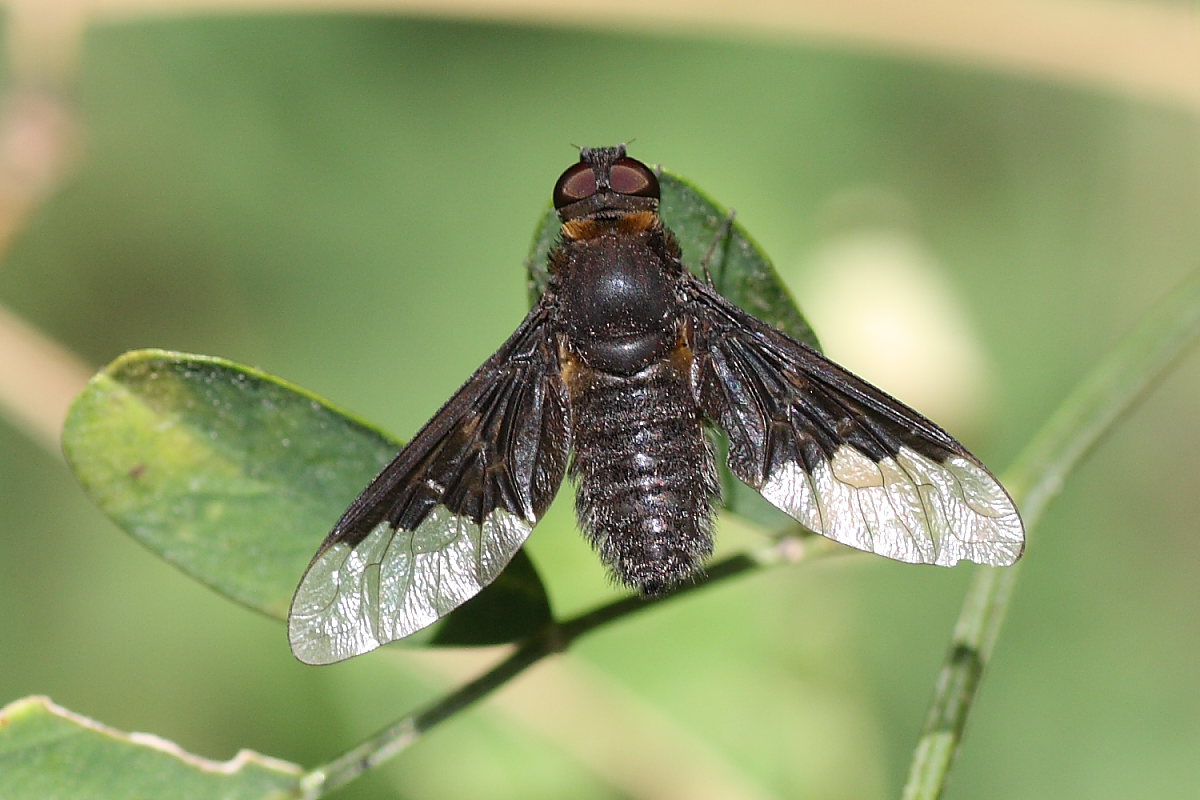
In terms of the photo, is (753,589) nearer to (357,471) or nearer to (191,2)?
(357,471)

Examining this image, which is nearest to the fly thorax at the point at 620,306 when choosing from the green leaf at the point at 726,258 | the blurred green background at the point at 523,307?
the green leaf at the point at 726,258

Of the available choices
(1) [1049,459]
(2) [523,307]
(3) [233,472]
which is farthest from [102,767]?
(2) [523,307]

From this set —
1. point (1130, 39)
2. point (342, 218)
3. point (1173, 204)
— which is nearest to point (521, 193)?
point (342, 218)

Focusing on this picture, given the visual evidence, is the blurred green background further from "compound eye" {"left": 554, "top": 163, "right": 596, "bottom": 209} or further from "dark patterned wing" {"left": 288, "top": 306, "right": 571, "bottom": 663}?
"compound eye" {"left": 554, "top": 163, "right": 596, "bottom": 209}

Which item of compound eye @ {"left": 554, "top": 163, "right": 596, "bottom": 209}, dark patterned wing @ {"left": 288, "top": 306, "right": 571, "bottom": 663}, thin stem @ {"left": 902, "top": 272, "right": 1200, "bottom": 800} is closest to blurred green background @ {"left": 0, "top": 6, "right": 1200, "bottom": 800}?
dark patterned wing @ {"left": 288, "top": 306, "right": 571, "bottom": 663}

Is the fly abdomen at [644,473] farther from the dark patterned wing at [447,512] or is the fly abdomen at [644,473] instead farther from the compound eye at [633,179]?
the compound eye at [633,179]
